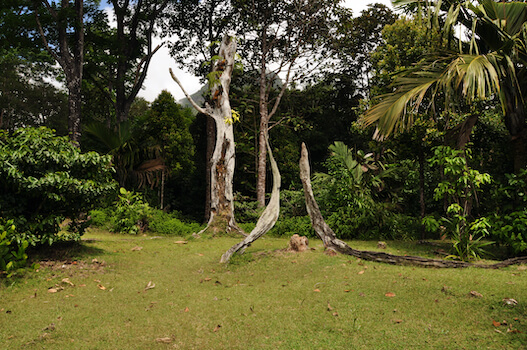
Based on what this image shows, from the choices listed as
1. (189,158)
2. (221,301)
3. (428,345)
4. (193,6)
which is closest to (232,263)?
(221,301)

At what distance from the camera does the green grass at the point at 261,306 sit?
3.64 meters

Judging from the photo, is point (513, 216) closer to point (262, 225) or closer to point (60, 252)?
point (262, 225)

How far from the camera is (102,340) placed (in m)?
3.70

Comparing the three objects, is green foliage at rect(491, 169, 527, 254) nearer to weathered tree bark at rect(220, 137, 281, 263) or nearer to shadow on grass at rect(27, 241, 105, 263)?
weathered tree bark at rect(220, 137, 281, 263)

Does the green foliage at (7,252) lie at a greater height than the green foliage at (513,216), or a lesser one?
lesser

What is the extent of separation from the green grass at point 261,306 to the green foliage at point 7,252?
205mm

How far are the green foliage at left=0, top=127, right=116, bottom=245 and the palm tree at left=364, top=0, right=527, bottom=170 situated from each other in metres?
4.99

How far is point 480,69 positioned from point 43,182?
6659 mm

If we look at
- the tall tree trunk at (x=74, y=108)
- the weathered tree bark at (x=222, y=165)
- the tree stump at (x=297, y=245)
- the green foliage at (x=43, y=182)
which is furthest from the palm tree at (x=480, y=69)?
the tall tree trunk at (x=74, y=108)

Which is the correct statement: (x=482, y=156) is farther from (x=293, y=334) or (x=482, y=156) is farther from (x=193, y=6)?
(x=193, y=6)

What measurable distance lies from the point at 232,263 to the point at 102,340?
3.01 meters

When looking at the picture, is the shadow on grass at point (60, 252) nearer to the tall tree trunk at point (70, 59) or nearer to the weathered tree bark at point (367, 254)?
the weathered tree bark at point (367, 254)

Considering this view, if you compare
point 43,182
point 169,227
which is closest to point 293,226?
point 169,227

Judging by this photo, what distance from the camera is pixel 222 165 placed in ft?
34.7
